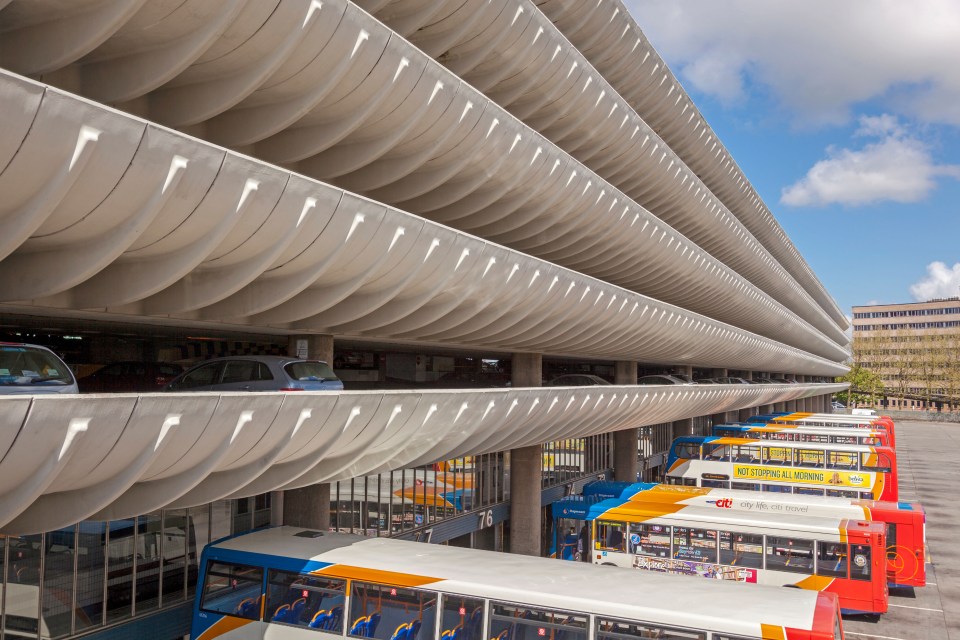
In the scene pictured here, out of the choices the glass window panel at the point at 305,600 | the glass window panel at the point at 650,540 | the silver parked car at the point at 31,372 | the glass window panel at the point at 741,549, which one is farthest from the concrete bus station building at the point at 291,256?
the glass window panel at the point at 741,549

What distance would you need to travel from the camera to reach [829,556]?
818 inches

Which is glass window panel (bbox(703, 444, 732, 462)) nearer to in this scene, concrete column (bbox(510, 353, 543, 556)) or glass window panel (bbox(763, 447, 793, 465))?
glass window panel (bbox(763, 447, 793, 465))

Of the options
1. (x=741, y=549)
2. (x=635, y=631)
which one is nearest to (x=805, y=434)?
(x=741, y=549)

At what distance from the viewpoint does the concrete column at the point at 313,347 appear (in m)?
16.7

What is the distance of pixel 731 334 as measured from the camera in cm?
3853

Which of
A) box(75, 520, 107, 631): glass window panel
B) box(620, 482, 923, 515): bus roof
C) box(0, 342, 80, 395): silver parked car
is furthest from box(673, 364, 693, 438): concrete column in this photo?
box(0, 342, 80, 395): silver parked car

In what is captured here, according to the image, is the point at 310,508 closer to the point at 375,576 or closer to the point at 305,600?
the point at 305,600

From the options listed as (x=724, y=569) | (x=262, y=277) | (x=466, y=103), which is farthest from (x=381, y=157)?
→ (x=724, y=569)

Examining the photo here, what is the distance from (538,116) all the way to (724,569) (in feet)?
45.7

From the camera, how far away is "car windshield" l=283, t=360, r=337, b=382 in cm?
1384

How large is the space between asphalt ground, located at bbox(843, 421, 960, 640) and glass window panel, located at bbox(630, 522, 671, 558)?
5165 mm

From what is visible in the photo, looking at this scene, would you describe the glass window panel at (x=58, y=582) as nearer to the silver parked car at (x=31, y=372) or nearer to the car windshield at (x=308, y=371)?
the car windshield at (x=308, y=371)

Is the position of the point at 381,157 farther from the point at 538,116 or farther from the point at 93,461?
the point at 93,461

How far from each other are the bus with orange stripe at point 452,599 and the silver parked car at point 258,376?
3076mm
